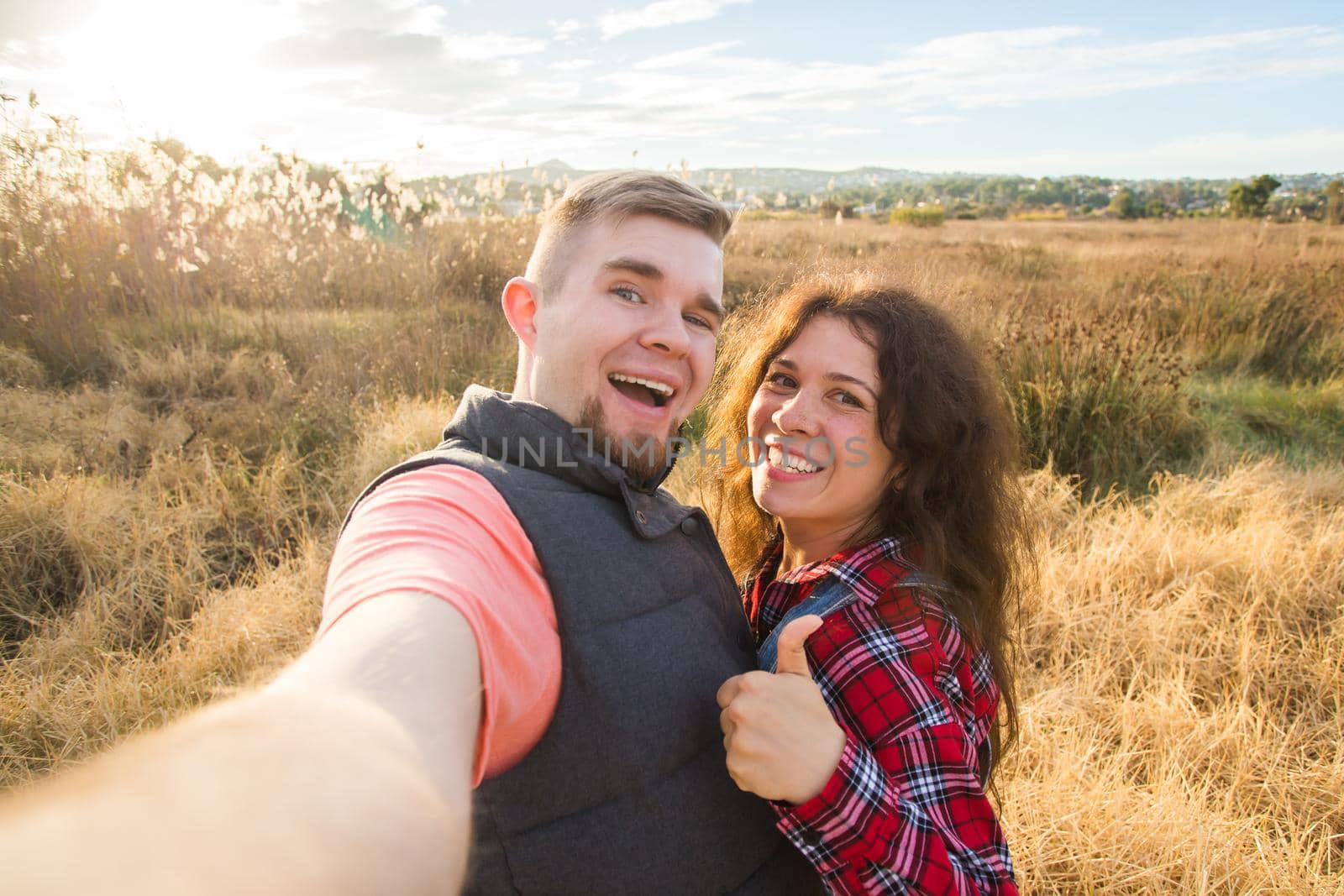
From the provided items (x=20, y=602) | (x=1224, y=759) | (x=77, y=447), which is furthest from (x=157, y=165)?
(x=1224, y=759)

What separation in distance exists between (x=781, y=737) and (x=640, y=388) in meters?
0.86

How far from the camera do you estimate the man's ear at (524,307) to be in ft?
5.81

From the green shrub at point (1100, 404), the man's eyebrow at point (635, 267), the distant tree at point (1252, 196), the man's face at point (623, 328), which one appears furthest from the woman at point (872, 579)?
the distant tree at point (1252, 196)

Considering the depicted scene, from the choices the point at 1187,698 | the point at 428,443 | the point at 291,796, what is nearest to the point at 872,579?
the point at 291,796

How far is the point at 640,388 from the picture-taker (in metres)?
1.72

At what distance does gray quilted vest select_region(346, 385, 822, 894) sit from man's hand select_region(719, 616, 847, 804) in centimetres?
9

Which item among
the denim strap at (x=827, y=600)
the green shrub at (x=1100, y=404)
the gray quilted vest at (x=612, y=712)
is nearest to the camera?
the gray quilted vest at (x=612, y=712)

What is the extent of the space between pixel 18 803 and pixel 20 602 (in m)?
3.69

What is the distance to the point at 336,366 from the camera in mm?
5812

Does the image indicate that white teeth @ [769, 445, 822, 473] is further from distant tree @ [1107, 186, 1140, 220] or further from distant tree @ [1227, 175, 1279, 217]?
distant tree @ [1107, 186, 1140, 220]

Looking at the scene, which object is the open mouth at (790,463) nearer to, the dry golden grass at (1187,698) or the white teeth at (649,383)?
the white teeth at (649,383)

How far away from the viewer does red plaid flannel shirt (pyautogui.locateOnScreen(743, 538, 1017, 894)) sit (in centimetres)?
116

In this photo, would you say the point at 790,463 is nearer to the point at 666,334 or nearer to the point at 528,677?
the point at 666,334

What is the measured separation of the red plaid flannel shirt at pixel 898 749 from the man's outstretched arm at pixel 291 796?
2.27ft
